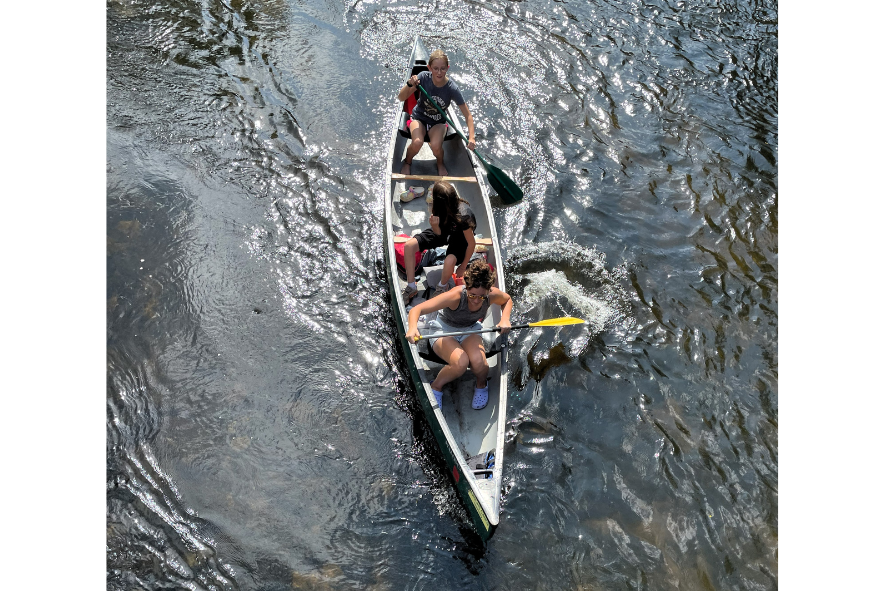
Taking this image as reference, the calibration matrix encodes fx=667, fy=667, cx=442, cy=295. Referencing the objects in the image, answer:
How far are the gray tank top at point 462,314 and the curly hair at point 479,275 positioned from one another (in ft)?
0.97

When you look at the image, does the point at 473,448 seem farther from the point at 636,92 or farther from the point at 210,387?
the point at 636,92

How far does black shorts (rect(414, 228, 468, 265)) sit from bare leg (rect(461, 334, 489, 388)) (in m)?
1.24

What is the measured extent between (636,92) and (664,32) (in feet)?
8.22

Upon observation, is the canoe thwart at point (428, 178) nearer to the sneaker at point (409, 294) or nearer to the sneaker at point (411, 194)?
the sneaker at point (411, 194)

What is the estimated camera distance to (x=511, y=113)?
42.0 feet

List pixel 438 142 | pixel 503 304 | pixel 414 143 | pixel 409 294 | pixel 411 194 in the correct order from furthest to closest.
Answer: pixel 438 142, pixel 414 143, pixel 411 194, pixel 409 294, pixel 503 304

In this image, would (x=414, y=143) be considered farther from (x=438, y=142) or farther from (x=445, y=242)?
(x=445, y=242)

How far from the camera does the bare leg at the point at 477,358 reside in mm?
7395

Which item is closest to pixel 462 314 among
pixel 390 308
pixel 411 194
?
pixel 390 308

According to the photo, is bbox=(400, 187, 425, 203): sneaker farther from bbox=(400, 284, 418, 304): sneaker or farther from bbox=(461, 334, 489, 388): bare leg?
bbox=(461, 334, 489, 388): bare leg

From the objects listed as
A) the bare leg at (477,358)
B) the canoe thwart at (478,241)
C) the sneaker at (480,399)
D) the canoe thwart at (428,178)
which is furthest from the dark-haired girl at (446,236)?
the canoe thwart at (428,178)

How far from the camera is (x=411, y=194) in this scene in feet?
32.9

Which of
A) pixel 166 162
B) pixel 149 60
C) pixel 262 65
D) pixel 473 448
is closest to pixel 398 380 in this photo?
pixel 473 448

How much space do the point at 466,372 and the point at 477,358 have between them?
459mm
